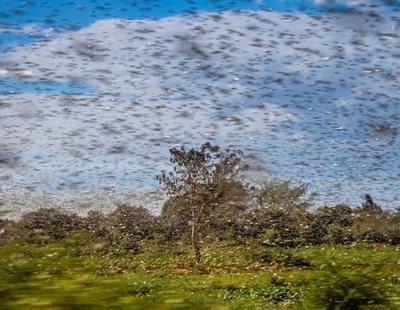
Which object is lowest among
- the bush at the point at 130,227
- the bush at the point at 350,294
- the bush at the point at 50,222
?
Result: the bush at the point at 50,222

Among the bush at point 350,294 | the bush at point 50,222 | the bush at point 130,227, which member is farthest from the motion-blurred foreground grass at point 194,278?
the bush at point 50,222

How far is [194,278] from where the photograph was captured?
28375mm

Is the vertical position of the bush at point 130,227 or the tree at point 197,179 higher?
the tree at point 197,179

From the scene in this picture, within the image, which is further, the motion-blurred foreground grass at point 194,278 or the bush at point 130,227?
the bush at point 130,227

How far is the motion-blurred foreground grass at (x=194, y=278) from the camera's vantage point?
389cm

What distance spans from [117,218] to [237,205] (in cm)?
1304

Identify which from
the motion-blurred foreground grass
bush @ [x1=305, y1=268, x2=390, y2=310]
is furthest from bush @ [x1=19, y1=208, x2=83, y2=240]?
bush @ [x1=305, y1=268, x2=390, y2=310]

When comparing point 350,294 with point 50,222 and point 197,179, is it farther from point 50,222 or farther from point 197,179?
point 50,222

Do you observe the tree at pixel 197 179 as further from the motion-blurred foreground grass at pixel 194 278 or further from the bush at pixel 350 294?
the bush at pixel 350 294

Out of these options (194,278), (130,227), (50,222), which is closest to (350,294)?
(194,278)

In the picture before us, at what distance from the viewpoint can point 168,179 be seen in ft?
121

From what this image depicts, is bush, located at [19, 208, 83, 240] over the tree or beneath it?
beneath

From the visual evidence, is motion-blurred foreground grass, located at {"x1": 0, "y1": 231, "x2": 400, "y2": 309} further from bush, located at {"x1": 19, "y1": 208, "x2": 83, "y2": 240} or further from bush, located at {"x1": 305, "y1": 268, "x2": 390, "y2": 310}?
bush, located at {"x1": 19, "y1": 208, "x2": 83, "y2": 240}

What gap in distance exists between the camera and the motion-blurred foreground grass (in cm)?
389
